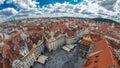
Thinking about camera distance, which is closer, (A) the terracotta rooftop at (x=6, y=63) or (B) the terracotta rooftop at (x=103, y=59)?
(B) the terracotta rooftop at (x=103, y=59)

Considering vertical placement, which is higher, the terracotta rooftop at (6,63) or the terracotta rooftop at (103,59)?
the terracotta rooftop at (103,59)

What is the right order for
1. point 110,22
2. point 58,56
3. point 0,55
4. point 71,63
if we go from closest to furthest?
point 0,55 → point 71,63 → point 58,56 → point 110,22

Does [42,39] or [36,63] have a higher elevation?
[42,39]

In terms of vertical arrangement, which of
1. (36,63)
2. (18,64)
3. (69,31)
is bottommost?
(36,63)

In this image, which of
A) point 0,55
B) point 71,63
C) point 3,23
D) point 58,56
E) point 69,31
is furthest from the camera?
Answer: point 3,23

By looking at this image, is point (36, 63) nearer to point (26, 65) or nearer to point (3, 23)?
point (26, 65)

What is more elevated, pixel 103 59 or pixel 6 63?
pixel 103 59

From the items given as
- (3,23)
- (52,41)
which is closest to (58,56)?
(52,41)

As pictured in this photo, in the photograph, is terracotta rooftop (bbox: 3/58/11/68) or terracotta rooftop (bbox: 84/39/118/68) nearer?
terracotta rooftop (bbox: 84/39/118/68)

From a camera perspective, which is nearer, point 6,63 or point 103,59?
point 103,59

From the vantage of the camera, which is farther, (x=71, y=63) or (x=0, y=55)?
(x=71, y=63)

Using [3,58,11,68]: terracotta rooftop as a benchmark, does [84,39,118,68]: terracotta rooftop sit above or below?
above
